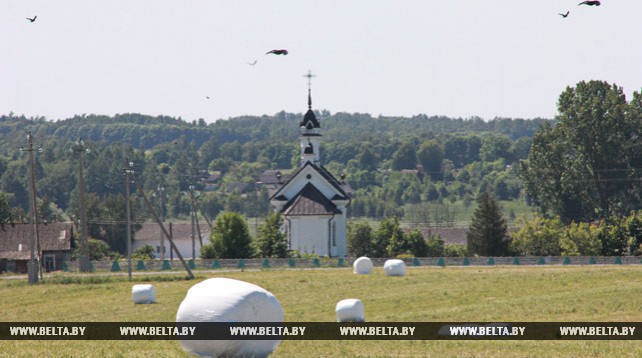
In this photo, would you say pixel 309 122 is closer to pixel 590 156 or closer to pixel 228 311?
pixel 590 156

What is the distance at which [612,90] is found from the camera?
372ft

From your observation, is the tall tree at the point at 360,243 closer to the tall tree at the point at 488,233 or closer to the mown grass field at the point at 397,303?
the tall tree at the point at 488,233

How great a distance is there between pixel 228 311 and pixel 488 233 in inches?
2819

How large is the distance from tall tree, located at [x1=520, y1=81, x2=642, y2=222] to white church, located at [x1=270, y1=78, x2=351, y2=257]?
21.6 meters

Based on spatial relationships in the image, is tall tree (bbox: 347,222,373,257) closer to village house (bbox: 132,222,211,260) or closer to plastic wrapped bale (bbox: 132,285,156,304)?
plastic wrapped bale (bbox: 132,285,156,304)

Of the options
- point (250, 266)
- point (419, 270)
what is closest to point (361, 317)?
point (419, 270)

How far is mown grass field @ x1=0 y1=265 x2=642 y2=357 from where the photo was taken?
31.3m

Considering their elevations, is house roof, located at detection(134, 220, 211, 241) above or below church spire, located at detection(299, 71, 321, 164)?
below

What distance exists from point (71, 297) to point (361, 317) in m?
24.2

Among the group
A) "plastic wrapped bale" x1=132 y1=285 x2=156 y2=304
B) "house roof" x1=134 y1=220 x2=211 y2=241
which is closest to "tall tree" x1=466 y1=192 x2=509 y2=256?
"plastic wrapped bale" x1=132 y1=285 x2=156 y2=304

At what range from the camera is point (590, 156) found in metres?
110

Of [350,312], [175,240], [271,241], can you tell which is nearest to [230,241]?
[271,241]

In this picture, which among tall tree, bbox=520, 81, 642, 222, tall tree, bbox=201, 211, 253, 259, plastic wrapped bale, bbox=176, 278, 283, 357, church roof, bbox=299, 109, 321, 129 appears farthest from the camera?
church roof, bbox=299, 109, 321, 129

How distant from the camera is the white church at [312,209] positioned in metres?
103
